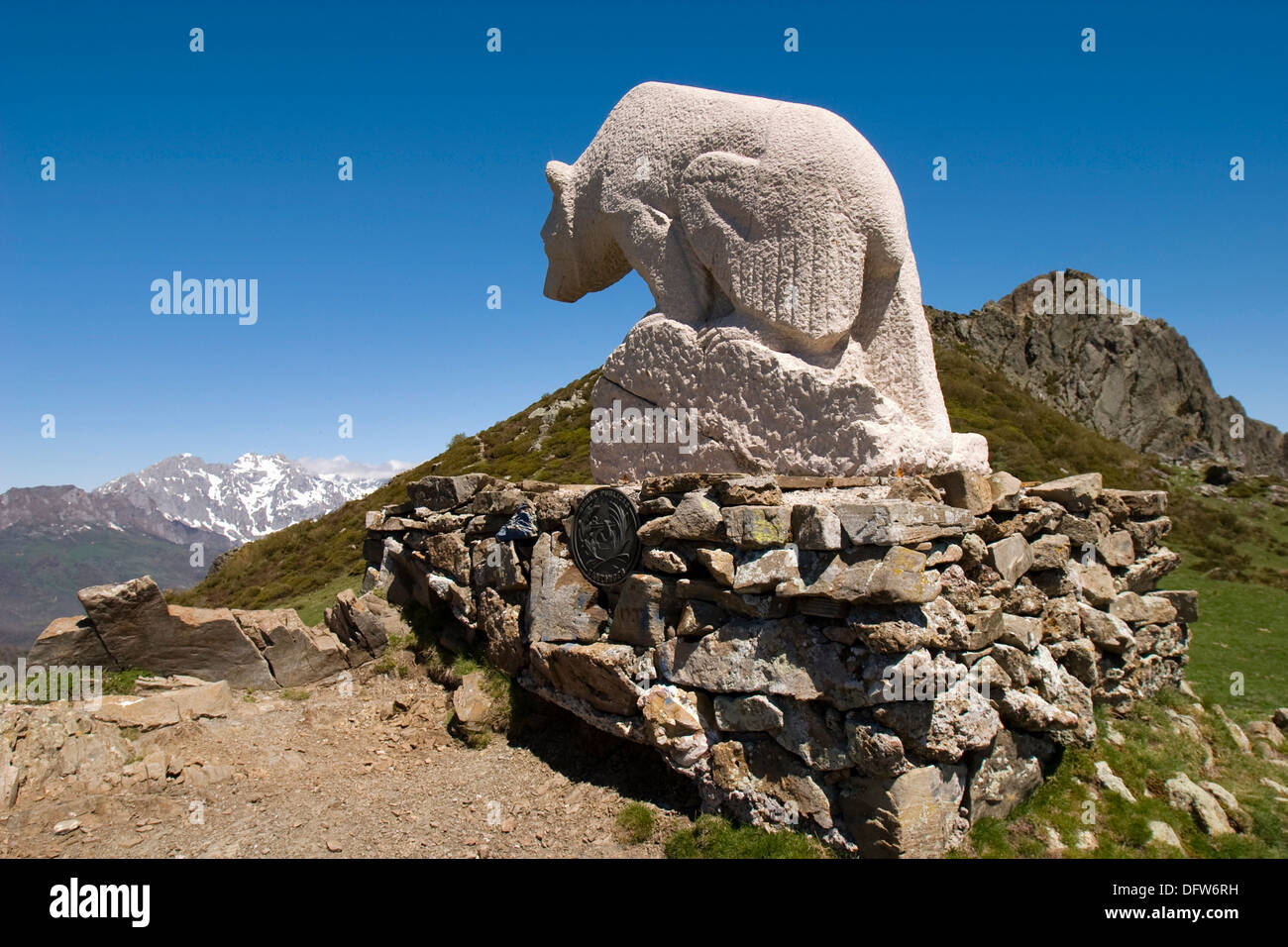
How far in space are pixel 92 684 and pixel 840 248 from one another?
6.64m

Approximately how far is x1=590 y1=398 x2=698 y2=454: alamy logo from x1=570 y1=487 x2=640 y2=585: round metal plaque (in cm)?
108

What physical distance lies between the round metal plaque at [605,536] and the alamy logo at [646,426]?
3.55ft

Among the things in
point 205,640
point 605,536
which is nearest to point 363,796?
point 605,536

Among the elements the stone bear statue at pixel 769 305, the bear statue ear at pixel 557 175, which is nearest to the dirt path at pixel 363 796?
the stone bear statue at pixel 769 305

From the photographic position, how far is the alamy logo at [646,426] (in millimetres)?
6242

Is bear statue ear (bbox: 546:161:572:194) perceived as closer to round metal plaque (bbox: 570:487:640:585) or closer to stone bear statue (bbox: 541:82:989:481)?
stone bear statue (bbox: 541:82:989:481)

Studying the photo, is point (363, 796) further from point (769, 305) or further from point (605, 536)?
point (769, 305)

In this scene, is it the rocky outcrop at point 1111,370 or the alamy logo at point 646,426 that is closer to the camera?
the alamy logo at point 646,426

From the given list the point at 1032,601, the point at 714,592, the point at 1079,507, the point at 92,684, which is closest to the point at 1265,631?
the point at 1079,507

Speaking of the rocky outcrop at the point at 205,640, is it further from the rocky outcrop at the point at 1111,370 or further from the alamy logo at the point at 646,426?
the rocky outcrop at the point at 1111,370

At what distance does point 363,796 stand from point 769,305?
A: 4440 mm

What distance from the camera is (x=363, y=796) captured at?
16.9 ft

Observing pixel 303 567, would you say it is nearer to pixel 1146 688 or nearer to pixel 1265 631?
pixel 1146 688

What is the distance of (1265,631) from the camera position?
932cm
